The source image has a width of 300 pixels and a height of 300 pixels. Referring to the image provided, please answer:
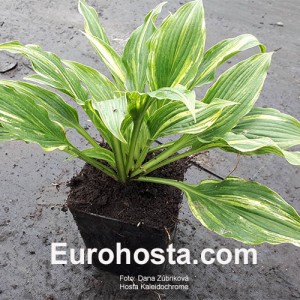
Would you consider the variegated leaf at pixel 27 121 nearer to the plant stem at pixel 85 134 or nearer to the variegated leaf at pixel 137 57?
the plant stem at pixel 85 134

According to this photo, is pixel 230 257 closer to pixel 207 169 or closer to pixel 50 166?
pixel 207 169

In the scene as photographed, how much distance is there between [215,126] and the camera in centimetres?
104

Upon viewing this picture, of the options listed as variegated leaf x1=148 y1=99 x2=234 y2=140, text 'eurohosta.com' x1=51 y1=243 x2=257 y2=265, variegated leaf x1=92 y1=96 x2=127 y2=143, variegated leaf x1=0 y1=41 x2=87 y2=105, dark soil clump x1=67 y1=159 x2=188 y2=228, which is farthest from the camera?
text 'eurohosta.com' x1=51 y1=243 x2=257 y2=265

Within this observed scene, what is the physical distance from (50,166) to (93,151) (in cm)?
70

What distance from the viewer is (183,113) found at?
3.22 ft

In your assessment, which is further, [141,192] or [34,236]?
[34,236]

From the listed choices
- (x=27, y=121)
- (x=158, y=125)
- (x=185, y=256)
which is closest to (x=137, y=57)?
(x=158, y=125)

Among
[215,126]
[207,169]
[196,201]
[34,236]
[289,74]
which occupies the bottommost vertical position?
[34,236]

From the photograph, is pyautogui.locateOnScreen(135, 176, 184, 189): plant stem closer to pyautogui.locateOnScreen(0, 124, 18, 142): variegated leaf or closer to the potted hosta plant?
the potted hosta plant

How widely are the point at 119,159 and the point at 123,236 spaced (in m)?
0.24

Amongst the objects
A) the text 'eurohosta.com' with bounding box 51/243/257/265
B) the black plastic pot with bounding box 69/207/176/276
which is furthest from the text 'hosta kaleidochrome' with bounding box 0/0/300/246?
the text 'eurohosta.com' with bounding box 51/243/257/265

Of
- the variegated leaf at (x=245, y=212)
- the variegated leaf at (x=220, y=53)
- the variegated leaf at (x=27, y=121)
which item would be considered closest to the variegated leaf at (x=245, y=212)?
the variegated leaf at (x=245, y=212)

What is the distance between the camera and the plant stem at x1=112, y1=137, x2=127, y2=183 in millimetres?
1072

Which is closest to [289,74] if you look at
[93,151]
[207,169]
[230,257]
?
[207,169]
